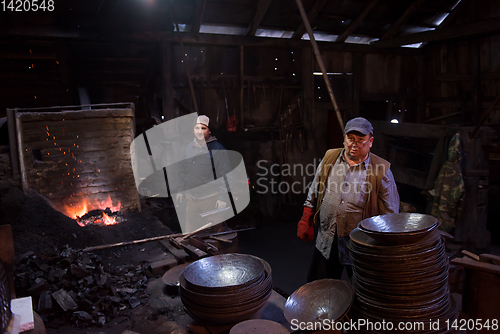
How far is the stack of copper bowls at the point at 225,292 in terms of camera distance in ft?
7.40

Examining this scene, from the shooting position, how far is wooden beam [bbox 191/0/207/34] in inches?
287

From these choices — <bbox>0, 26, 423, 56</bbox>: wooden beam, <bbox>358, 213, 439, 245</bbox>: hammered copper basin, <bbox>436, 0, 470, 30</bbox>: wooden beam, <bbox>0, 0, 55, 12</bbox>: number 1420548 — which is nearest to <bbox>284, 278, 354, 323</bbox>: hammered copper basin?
<bbox>358, 213, 439, 245</bbox>: hammered copper basin

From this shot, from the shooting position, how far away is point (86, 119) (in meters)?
5.93

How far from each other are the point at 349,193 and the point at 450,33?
25.5 ft

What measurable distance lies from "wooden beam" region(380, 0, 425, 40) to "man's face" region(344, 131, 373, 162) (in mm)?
7134

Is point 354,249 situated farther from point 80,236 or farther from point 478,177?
point 478,177

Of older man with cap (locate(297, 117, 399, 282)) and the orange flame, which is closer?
older man with cap (locate(297, 117, 399, 282))

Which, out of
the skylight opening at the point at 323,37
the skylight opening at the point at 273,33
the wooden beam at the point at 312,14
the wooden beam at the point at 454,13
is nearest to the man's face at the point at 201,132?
the skylight opening at the point at 273,33

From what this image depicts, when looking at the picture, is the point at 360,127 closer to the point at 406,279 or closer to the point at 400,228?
the point at 400,228

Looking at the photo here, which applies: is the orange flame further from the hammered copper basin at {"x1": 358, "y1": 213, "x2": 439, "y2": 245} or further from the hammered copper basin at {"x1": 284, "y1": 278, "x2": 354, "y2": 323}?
the hammered copper basin at {"x1": 358, "y1": 213, "x2": 439, "y2": 245}

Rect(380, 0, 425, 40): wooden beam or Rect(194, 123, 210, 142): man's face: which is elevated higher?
Rect(380, 0, 425, 40): wooden beam

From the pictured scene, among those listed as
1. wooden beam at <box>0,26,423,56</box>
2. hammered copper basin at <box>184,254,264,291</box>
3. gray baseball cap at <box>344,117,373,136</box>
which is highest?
wooden beam at <box>0,26,423,56</box>

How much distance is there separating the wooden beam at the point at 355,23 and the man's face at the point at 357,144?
6.50 meters

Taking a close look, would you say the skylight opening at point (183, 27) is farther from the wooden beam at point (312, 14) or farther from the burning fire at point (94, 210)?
the burning fire at point (94, 210)
